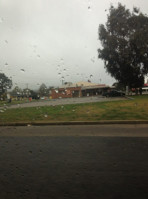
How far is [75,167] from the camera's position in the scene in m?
3.24

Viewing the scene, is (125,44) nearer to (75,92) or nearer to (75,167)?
(75,92)

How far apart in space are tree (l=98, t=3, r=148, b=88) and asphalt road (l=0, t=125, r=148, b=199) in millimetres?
26813

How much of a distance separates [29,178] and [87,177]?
966 mm

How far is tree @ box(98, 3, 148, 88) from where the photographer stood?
95.2 feet

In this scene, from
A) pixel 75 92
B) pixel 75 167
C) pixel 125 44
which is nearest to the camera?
pixel 75 167

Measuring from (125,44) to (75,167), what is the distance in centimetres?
3018

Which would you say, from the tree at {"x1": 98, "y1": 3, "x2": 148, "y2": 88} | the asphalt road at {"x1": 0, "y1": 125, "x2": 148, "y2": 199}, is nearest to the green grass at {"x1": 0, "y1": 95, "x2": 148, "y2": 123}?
the asphalt road at {"x1": 0, "y1": 125, "x2": 148, "y2": 199}

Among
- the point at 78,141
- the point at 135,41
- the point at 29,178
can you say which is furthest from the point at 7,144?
the point at 135,41

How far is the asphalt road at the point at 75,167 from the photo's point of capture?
2.46m

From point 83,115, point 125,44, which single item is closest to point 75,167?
point 83,115

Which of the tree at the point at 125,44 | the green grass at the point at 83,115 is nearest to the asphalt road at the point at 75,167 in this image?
the green grass at the point at 83,115

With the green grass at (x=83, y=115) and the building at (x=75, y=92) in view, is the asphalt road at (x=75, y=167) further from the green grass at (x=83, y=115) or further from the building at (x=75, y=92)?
the building at (x=75, y=92)

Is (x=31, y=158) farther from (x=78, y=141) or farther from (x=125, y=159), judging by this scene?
(x=125, y=159)

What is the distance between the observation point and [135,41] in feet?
93.7
